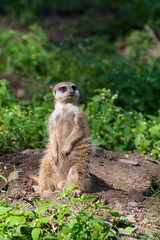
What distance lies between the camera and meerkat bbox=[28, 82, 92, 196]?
3910mm

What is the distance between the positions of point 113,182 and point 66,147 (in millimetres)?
749

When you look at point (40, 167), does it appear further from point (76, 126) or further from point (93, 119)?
point (93, 119)

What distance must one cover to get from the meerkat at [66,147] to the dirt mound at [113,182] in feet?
0.74

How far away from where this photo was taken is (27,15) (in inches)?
421

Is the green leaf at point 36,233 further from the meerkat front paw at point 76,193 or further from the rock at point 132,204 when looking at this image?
the rock at point 132,204

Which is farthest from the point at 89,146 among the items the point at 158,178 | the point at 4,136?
the point at 4,136

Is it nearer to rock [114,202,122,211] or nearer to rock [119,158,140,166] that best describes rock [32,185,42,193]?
rock [114,202,122,211]

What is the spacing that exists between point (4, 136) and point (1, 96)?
51.1 inches

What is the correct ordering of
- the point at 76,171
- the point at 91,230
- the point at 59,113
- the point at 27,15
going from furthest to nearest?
the point at 27,15
the point at 59,113
the point at 76,171
the point at 91,230

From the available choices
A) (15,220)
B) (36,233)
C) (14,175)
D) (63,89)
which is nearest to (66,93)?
(63,89)

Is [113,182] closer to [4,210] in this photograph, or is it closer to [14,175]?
[14,175]

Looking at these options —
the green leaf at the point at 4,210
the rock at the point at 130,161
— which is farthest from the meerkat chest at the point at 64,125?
the green leaf at the point at 4,210

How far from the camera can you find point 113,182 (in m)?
4.20

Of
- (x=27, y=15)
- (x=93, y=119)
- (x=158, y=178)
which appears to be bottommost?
(x=158, y=178)
